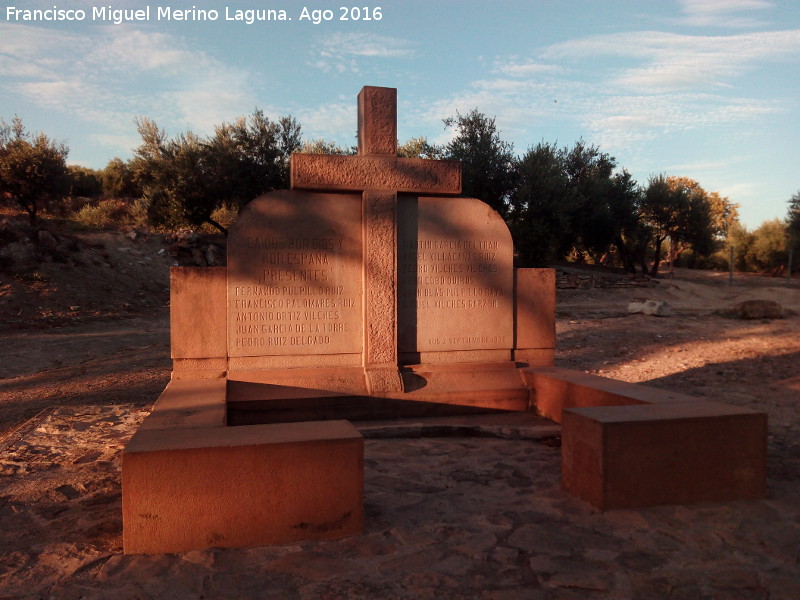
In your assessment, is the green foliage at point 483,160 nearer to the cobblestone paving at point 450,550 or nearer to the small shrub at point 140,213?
the small shrub at point 140,213

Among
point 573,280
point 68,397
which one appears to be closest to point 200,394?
point 68,397

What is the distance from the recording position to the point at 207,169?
19.2 meters

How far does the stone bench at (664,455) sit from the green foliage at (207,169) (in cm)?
1730

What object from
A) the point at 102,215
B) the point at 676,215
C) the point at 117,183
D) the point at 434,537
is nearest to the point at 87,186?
the point at 117,183

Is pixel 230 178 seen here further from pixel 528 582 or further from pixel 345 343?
pixel 528 582

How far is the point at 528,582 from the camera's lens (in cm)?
246

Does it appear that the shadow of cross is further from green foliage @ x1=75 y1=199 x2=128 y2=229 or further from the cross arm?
green foliage @ x1=75 y1=199 x2=128 y2=229

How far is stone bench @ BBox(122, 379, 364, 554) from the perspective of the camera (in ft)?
8.68

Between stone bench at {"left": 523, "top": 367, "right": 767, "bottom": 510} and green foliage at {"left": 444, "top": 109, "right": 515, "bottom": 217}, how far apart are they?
1583 centimetres

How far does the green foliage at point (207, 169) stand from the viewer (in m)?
19.0

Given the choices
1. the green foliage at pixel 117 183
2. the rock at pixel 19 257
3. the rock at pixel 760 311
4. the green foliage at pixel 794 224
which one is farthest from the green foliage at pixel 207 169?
the green foliage at pixel 794 224

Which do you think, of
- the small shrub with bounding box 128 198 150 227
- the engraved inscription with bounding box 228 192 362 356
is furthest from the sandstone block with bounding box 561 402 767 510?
the small shrub with bounding box 128 198 150 227

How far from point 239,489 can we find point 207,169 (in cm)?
1801

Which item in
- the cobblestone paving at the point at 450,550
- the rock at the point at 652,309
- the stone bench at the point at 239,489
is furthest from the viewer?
the rock at the point at 652,309
